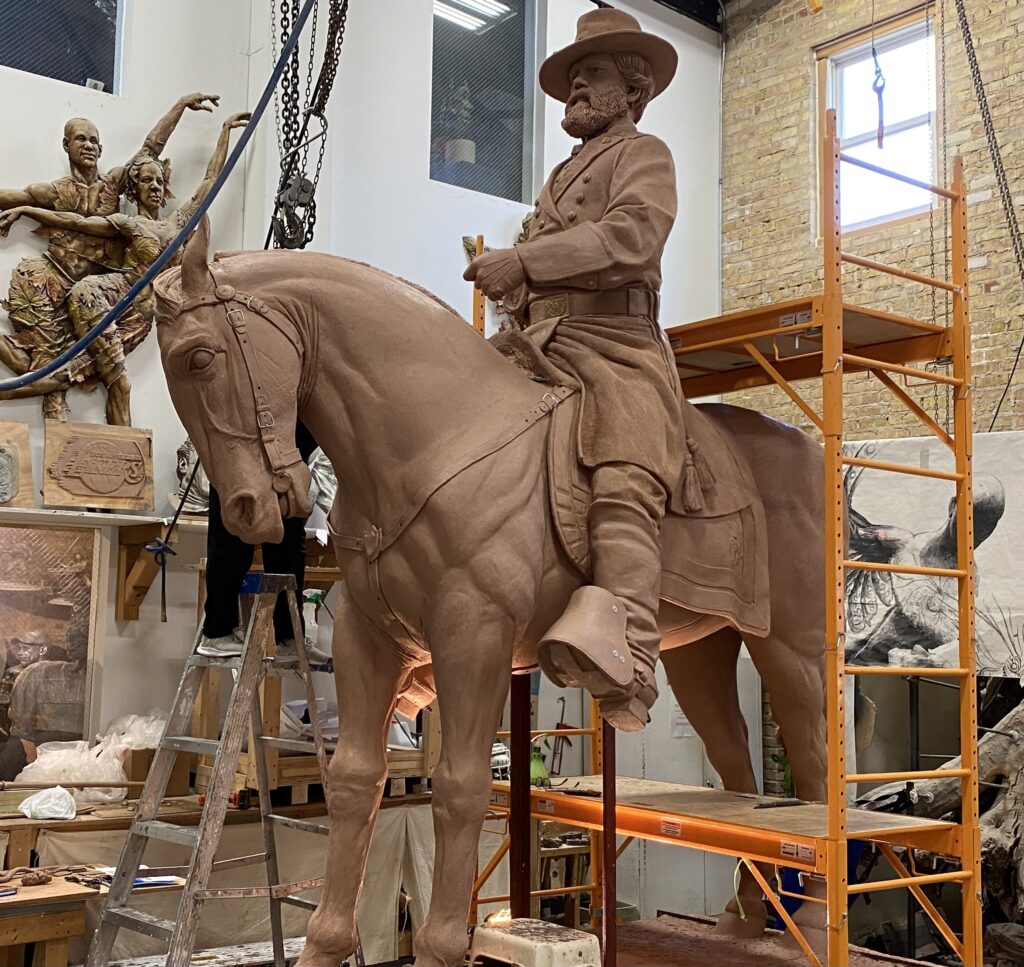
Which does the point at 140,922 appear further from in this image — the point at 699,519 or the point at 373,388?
the point at 699,519

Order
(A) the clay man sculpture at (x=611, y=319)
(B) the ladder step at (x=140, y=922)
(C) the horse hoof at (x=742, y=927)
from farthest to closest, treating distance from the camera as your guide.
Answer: (C) the horse hoof at (x=742, y=927) < (B) the ladder step at (x=140, y=922) < (A) the clay man sculpture at (x=611, y=319)

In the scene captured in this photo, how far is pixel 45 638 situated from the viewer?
6.09m

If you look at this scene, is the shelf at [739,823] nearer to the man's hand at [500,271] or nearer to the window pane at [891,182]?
the man's hand at [500,271]

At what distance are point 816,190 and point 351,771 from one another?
7.95m

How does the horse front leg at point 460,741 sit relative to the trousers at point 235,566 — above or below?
below

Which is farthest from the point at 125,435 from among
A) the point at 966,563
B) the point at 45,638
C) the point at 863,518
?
the point at 863,518

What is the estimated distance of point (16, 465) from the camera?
19.4ft

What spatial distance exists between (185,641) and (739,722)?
3.38m

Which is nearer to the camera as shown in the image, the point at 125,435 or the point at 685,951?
the point at 685,951

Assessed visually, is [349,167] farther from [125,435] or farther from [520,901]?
[520,901]

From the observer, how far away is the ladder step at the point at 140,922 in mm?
3744

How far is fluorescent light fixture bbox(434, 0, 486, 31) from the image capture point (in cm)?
848

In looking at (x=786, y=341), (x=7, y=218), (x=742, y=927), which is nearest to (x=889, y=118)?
(x=786, y=341)

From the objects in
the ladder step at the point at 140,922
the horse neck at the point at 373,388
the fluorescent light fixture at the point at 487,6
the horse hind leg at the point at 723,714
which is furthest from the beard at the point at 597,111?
the fluorescent light fixture at the point at 487,6
